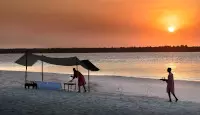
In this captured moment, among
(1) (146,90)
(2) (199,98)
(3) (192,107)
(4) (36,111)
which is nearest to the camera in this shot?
(4) (36,111)

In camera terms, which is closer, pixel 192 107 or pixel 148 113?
pixel 148 113

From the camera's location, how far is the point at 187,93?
88.3 feet

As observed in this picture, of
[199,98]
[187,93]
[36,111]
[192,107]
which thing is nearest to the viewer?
[36,111]

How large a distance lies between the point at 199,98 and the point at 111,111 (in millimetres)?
10559

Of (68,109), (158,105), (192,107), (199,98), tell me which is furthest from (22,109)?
(199,98)

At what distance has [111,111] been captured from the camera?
1552cm

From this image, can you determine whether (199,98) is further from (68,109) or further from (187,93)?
(68,109)

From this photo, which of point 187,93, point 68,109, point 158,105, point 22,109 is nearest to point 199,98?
point 187,93

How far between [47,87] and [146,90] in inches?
315

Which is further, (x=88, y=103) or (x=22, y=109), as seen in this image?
(x=88, y=103)

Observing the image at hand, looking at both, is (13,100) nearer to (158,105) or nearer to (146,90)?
(158,105)

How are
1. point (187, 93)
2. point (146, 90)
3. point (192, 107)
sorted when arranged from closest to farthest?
point (192, 107) < point (187, 93) < point (146, 90)

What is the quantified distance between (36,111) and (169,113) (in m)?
5.49

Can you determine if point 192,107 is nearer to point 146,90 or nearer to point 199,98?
point 199,98
